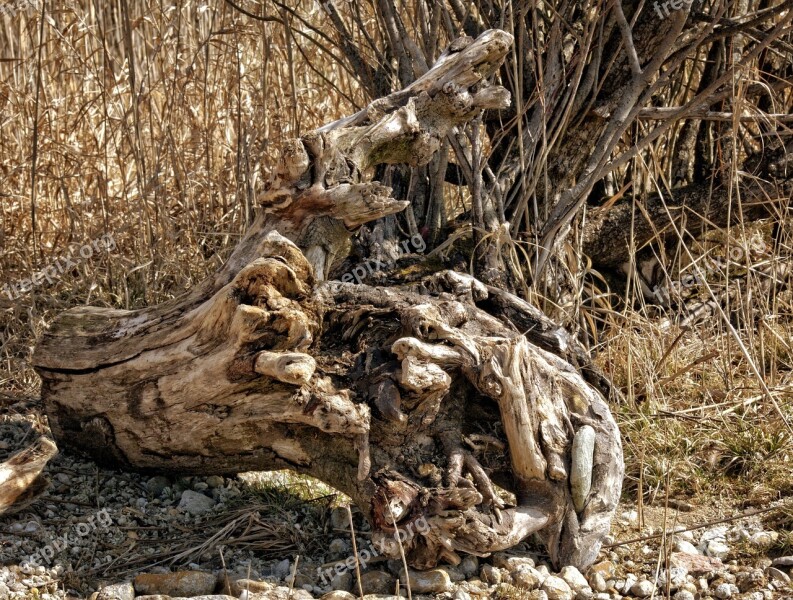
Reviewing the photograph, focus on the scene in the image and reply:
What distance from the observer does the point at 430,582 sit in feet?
9.54

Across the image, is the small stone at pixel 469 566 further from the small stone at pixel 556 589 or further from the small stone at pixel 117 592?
the small stone at pixel 117 592

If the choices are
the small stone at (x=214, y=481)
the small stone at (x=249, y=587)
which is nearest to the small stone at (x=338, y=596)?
the small stone at (x=249, y=587)

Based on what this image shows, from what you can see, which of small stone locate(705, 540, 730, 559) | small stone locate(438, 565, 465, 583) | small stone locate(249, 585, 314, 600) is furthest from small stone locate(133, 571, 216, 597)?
small stone locate(705, 540, 730, 559)

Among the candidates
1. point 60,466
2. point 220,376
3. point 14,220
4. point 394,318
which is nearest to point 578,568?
point 394,318

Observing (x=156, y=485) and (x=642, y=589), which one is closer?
(x=642, y=589)

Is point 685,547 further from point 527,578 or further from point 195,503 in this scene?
Result: point 195,503

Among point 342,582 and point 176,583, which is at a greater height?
point 176,583

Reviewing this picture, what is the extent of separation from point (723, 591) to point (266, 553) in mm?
1509

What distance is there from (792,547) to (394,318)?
1604mm

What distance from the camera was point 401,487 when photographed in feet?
9.54

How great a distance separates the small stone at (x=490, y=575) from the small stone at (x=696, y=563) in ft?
2.01

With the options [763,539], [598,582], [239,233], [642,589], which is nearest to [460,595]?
[598,582]

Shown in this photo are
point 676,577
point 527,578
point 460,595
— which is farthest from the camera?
point 676,577

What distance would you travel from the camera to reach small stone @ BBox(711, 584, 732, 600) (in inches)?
119
